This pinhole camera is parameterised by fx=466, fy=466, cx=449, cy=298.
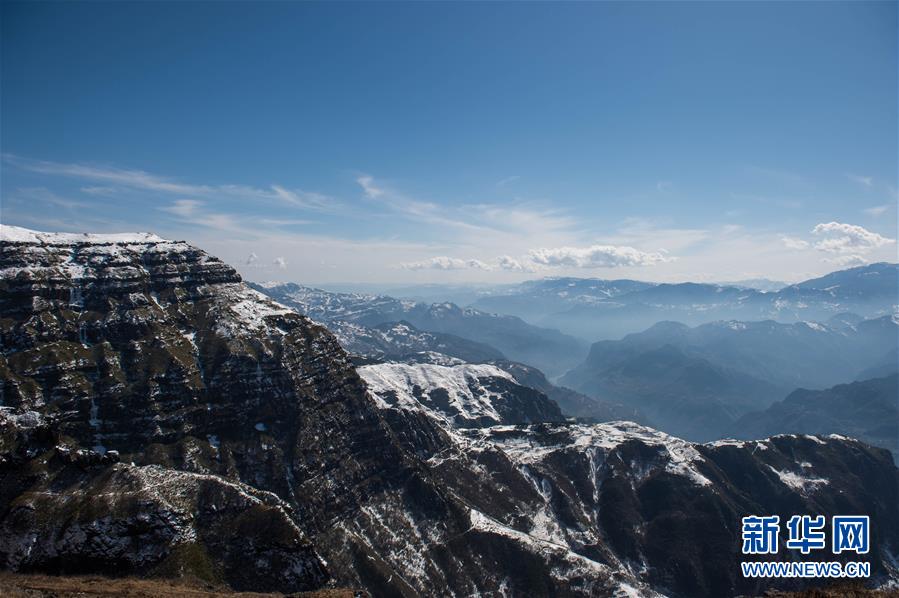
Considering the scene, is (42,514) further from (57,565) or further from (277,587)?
(277,587)

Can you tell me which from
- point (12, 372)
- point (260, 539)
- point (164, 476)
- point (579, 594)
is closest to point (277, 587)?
point (260, 539)

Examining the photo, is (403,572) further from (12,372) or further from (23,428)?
(12,372)

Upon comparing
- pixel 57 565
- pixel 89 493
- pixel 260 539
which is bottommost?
pixel 260 539

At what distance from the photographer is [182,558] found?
117000mm

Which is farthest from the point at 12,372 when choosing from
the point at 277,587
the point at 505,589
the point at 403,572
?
the point at 505,589

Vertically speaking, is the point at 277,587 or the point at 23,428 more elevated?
the point at 23,428

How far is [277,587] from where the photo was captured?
122 metres

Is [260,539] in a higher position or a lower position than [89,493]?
lower

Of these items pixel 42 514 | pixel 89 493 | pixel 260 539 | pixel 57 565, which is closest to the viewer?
pixel 57 565

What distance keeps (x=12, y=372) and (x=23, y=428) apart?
3030 inches

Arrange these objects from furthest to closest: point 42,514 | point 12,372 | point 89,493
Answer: point 12,372 < point 89,493 < point 42,514

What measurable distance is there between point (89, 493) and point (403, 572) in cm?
11817

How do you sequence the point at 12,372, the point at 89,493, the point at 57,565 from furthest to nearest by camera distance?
the point at 12,372 → the point at 89,493 → the point at 57,565

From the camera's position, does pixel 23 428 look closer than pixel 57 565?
No
